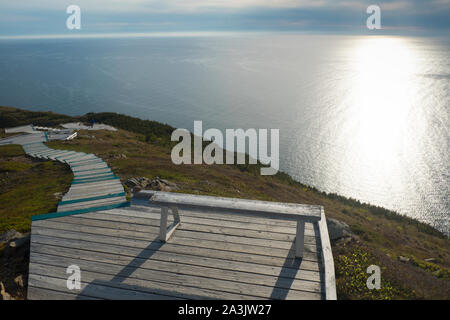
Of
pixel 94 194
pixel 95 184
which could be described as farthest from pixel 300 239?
pixel 95 184

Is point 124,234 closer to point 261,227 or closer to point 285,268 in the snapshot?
point 261,227

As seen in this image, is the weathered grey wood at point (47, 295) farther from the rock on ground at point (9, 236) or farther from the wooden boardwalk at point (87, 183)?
the wooden boardwalk at point (87, 183)

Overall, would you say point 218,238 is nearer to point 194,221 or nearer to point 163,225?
point 194,221

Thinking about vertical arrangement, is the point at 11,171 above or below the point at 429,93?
below

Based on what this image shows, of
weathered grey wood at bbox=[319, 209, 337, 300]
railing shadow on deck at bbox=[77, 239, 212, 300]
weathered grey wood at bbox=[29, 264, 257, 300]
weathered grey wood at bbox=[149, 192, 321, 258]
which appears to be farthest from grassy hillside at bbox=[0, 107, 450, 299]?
railing shadow on deck at bbox=[77, 239, 212, 300]
